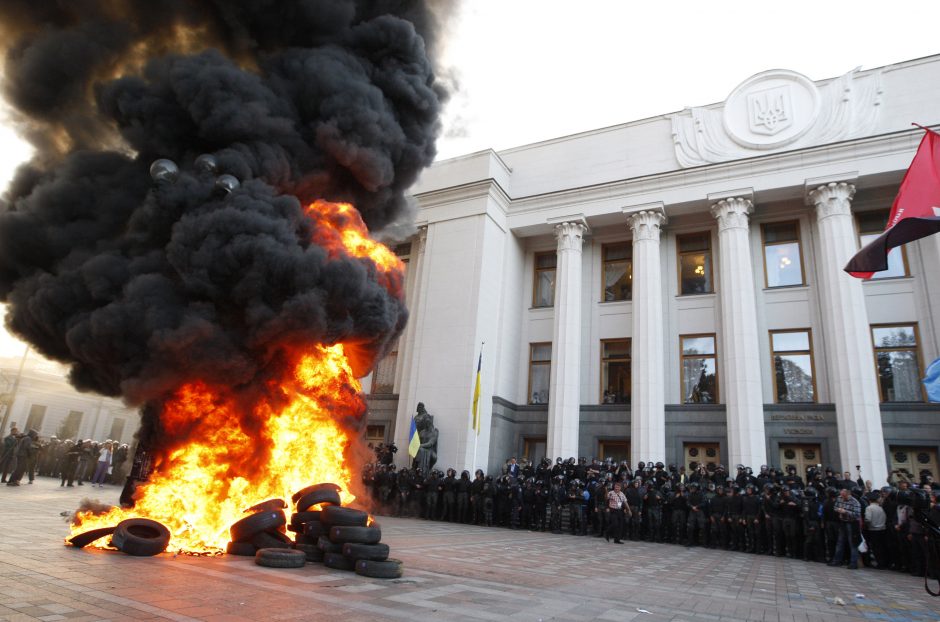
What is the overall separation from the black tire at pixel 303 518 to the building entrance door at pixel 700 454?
55.5 ft

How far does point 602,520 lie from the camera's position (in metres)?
15.9

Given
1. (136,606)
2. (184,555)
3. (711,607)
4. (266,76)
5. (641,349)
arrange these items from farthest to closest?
1. (641,349)
2. (266,76)
3. (184,555)
4. (711,607)
5. (136,606)

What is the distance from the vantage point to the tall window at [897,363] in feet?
62.5

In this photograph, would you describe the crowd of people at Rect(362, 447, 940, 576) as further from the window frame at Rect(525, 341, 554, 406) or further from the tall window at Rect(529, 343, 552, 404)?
the tall window at Rect(529, 343, 552, 404)

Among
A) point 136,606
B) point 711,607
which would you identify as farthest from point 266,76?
point 711,607

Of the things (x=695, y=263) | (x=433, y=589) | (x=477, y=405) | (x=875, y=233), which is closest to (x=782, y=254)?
(x=875, y=233)

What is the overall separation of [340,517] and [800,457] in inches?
711

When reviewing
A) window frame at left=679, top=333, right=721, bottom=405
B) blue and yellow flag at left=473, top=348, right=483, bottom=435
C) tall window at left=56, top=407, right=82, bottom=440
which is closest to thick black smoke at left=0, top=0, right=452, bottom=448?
blue and yellow flag at left=473, top=348, right=483, bottom=435

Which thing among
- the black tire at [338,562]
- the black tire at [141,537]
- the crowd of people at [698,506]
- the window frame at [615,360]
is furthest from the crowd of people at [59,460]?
the window frame at [615,360]

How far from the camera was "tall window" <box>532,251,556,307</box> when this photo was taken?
2609cm

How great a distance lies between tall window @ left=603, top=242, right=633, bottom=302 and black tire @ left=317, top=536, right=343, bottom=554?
1942 cm

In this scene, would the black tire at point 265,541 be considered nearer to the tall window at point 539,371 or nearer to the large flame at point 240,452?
the large flame at point 240,452

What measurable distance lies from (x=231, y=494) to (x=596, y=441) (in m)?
17.2

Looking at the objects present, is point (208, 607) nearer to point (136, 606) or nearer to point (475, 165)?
point (136, 606)
